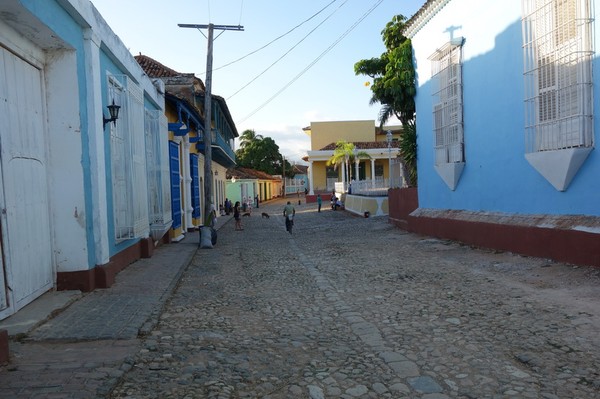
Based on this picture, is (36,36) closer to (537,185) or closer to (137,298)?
(137,298)

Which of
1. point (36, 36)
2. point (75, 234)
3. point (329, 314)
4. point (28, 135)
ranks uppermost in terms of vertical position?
point (36, 36)

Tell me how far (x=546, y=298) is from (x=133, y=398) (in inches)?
178

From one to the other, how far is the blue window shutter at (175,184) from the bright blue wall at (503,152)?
7.18 m

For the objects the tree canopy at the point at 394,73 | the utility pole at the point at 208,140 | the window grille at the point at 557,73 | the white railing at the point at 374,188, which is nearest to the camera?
the window grille at the point at 557,73

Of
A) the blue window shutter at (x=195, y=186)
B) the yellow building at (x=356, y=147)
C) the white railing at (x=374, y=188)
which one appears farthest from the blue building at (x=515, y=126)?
the yellow building at (x=356, y=147)

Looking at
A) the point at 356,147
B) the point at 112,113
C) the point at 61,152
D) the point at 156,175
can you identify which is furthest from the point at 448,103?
the point at 356,147

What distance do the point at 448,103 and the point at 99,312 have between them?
9278mm

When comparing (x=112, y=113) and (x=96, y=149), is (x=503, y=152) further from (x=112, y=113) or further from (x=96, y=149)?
(x=96, y=149)

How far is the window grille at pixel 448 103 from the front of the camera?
11203mm

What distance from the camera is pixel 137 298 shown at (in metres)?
6.05

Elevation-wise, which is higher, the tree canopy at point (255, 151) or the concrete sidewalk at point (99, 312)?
the tree canopy at point (255, 151)

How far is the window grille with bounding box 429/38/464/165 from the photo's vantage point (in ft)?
36.8

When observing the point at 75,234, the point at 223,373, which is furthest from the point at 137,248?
the point at 223,373

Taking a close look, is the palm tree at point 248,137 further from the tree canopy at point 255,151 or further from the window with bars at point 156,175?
the window with bars at point 156,175
